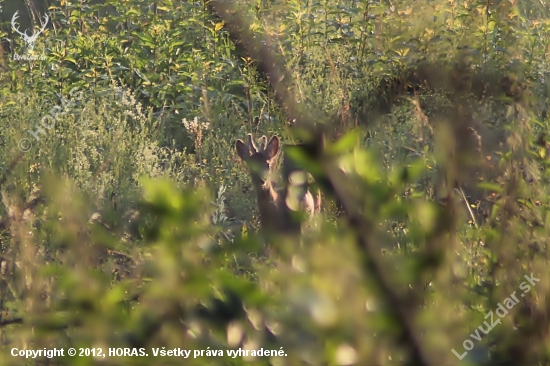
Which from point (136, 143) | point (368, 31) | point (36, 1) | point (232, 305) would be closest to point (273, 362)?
point (232, 305)

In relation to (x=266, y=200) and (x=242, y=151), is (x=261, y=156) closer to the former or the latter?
(x=242, y=151)

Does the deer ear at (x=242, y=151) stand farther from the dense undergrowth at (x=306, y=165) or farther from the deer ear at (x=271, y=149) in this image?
the dense undergrowth at (x=306, y=165)

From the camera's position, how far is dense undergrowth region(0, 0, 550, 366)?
34.7 inches

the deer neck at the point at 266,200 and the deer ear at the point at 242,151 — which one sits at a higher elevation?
the deer ear at the point at 242,151

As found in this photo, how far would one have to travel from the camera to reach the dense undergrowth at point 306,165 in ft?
2.89

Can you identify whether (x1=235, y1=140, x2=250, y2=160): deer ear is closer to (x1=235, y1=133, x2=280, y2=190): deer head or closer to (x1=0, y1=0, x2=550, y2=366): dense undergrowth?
(x1=235, y1=133, x2=280, y2=190): deer head

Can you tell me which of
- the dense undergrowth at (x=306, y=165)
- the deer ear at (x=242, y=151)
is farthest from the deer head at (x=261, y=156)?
the dense undergrowth at (x=306, y=165)

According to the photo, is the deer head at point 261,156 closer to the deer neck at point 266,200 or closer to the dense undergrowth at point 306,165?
the deer neck at point 266,200

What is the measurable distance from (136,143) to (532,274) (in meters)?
2.86

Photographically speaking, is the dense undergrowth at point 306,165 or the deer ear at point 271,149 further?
the deer ear at point 271,149

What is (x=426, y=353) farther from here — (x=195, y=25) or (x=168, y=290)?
(x=195, y=25)

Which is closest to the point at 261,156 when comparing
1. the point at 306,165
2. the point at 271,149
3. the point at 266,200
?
the point at 271,149

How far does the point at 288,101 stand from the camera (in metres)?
4.28

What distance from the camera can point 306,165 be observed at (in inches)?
31.4
